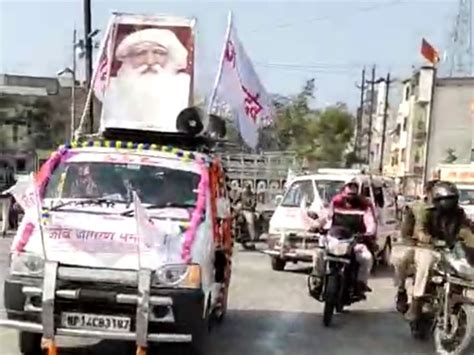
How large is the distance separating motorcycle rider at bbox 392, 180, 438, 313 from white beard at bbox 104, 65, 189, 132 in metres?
2.85

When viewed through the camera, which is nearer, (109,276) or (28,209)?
(109,276)

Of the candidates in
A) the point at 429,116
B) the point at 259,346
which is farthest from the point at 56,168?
the point at 429,116

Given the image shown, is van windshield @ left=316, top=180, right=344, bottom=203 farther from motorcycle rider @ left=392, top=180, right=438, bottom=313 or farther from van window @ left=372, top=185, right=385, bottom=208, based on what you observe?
motorcycle rider @ left=392, top=180, right=438, bottom=313

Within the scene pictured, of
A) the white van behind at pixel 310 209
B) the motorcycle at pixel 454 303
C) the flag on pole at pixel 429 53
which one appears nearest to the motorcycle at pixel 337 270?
the motorcycle at pixel 454 303

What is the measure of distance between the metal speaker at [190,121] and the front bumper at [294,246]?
6037 millimetres

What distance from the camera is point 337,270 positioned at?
10164mm

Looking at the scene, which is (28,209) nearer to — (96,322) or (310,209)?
(96,322)

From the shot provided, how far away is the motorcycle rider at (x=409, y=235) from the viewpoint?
29.6ft

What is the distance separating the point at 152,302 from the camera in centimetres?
670

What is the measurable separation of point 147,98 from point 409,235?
335 cm

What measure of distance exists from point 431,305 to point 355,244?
166cm

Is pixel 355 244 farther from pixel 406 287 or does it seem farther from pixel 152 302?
pixel 152 302

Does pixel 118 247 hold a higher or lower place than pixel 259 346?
higher

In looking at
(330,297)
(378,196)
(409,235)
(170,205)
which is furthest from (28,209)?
(378,196)
